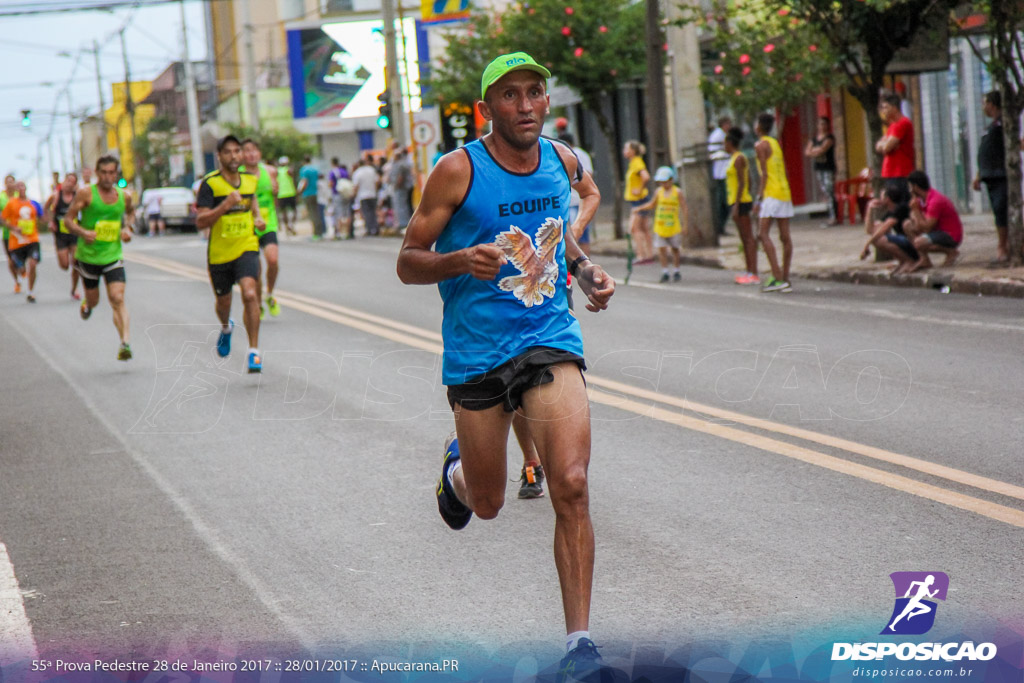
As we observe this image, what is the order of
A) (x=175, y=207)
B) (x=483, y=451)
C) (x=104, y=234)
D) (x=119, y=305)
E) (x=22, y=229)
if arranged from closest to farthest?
(x=483, y=451) < (x=119, y=305) < (x=104, y=234) < (x=22, y=229) < (x=175, y=207)

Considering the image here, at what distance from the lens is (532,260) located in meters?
4.60

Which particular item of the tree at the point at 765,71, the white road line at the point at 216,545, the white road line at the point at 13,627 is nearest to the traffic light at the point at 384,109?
the tree at the point at 765,71

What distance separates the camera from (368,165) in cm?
3328

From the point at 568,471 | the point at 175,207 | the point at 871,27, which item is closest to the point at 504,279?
the point at 568,471

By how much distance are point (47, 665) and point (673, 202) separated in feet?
44.6

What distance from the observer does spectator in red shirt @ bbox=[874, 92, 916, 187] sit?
15.5 m

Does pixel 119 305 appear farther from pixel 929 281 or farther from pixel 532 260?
pixel 532 260

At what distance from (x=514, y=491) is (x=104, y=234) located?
22.7 feet

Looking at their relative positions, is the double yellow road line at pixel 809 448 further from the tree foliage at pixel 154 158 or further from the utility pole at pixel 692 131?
the tree foliage at pixel 154 158

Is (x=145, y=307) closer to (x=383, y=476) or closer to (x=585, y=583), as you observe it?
(x=383, y=476)

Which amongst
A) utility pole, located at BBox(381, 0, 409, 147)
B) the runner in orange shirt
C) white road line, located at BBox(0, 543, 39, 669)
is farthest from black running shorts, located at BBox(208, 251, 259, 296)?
utility pole, located at BBox(381, 0, 409, 147)

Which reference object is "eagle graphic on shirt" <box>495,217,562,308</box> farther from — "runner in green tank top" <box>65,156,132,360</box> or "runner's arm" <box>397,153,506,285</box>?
"runner in green tank top" <box>65,156,132,360</box>

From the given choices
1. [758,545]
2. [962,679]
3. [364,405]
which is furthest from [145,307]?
[962,679]

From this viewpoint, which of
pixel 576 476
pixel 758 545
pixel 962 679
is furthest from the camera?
pixel 758 545
